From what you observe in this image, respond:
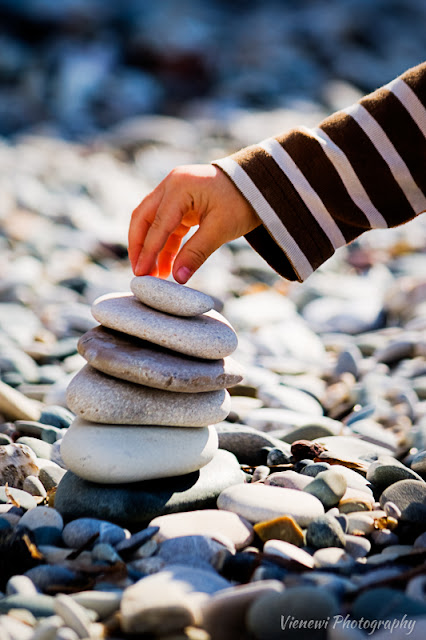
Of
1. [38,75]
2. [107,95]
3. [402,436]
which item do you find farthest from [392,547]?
[38,75]

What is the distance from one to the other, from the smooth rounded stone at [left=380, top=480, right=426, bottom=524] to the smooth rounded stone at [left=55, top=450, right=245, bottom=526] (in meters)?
0.46

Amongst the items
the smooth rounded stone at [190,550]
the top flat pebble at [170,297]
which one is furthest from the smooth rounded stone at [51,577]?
the top flat pebble at [170,297]

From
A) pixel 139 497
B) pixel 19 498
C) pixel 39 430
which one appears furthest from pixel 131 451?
pixel 39 430

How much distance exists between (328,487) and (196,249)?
0.80m

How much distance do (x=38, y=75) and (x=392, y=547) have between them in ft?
42.2

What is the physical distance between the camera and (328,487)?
6.64ft

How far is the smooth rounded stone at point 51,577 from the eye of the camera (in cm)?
160

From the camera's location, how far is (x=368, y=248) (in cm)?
658

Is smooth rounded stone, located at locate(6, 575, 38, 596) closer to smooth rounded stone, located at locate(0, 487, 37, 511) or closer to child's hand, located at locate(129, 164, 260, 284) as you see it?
smooth rounded stone, located at locate(0, 487, 37, 511)

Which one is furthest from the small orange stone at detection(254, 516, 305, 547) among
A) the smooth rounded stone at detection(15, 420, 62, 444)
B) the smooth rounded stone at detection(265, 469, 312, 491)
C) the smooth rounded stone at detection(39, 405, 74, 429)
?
the smooth rounded stone at detection(39, 405, 74, 429)

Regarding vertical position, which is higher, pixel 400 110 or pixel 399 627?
pixel 400 110

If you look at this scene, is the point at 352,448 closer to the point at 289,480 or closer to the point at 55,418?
the point at 289,480

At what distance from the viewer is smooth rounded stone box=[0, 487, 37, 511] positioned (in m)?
2.00

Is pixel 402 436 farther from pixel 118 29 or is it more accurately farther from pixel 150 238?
pixel 118 29
